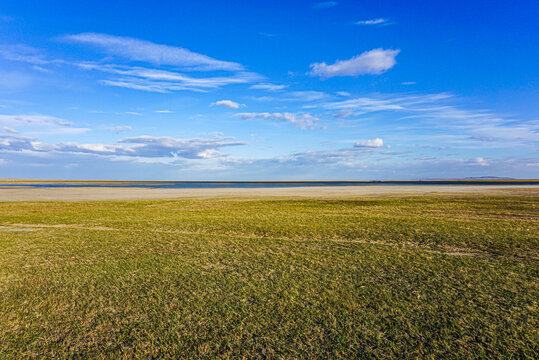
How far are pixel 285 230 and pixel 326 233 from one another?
174cm

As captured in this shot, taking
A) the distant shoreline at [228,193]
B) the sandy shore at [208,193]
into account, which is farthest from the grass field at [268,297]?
the sandy shore at [208,193]

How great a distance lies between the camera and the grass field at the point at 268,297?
4062mm

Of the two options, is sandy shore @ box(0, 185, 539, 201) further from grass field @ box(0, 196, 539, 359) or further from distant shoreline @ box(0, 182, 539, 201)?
grass field @ box(0, 196, 539, 359)

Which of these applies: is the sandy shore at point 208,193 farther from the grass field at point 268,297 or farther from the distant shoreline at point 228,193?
the grass field at point 268,297

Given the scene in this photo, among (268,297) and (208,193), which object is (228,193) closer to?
(208,193)

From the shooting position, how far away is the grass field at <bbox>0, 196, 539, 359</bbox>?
13.3 feet

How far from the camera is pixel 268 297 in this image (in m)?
5.63

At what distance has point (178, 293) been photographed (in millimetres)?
5824

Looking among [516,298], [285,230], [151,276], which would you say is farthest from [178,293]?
[285,230]

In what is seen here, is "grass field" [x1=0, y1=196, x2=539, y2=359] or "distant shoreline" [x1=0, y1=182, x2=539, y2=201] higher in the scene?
"distant shoreline" [x1=0, y1=182, x2=539, y2=201]

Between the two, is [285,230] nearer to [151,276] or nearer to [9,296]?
[151,276]

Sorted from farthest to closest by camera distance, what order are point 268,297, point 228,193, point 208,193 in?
point 208,193 < point 228,193 < point 268,297

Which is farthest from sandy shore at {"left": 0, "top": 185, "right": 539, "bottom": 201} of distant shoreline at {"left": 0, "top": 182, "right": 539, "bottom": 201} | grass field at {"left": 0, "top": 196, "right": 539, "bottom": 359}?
grass field at {"left": 0, "top": 196, "right": 539, "bottom": 359}

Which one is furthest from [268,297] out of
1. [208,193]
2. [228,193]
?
[208,193]
